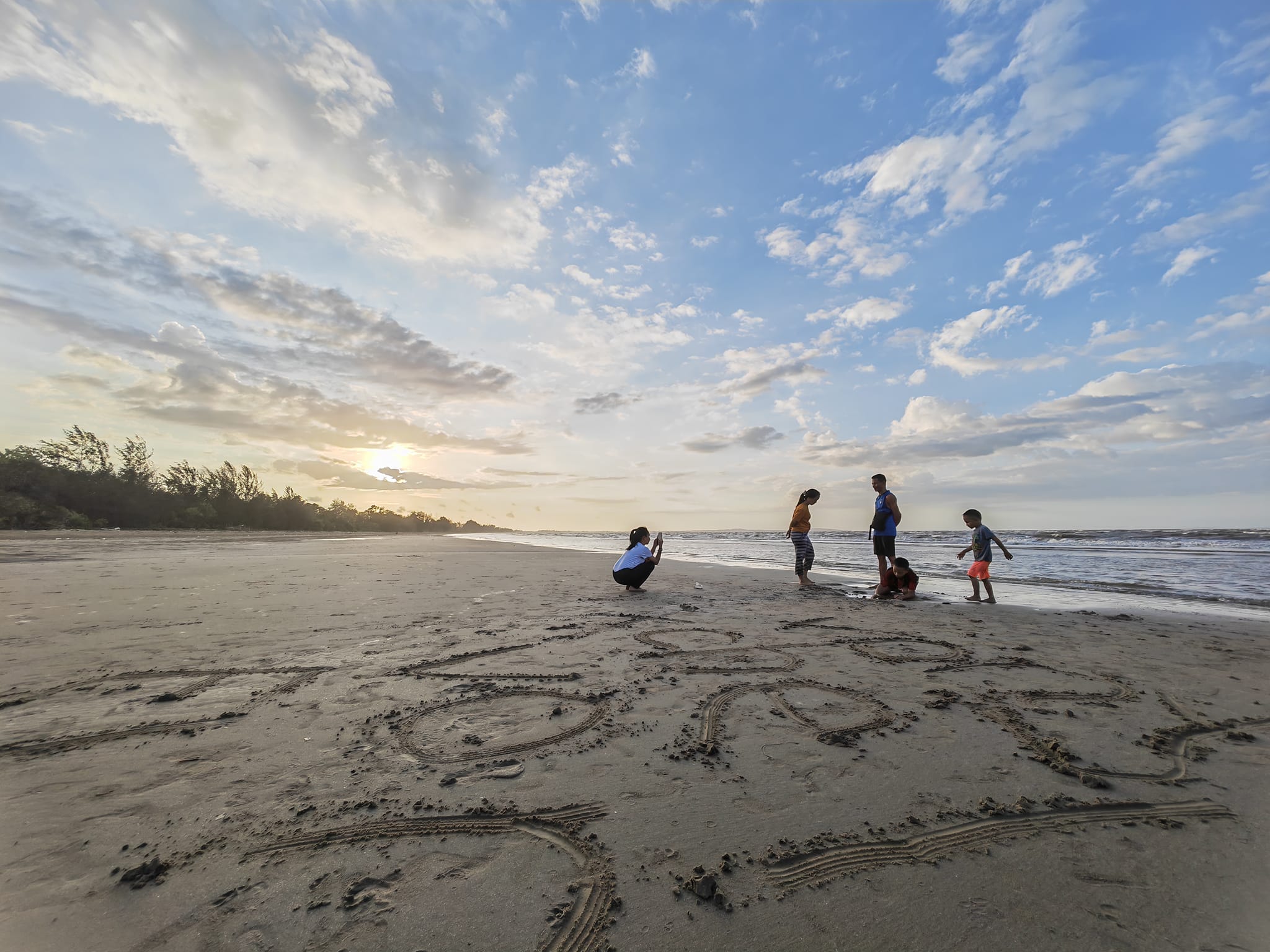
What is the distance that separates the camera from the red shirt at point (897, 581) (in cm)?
986

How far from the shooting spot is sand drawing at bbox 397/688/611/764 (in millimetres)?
3172

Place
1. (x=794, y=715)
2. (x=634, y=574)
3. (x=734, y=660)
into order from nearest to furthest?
(x=794, y=715)
(x=734, y=660)
(x=634, y=574)

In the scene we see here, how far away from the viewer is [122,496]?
44375 mm

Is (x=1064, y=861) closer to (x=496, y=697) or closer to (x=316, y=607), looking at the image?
(x=496, y=697)

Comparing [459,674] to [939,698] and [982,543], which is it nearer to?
[939,698]

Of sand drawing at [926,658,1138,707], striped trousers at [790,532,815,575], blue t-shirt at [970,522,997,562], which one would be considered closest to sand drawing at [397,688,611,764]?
sand drawing at [926,658,1138,707]

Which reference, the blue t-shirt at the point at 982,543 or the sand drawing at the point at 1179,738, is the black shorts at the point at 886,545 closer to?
the blue t-shirt at the point at 982,543

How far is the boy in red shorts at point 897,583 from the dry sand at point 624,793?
3.70 metres

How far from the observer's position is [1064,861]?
224cm

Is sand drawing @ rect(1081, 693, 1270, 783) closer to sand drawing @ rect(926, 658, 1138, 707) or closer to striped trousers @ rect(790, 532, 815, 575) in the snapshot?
sand drawing @ rect(926, 658, 1138, 707)

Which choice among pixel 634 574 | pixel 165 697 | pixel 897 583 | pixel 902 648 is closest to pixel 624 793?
pixel 165 697

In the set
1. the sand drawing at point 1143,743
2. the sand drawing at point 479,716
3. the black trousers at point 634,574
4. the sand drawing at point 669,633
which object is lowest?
the sand drawing at point 479,716

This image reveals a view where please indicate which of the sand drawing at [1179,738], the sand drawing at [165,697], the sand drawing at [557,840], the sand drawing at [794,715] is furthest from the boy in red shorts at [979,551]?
the sand drawing at [165,697]

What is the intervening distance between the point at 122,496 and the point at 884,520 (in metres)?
59.7
